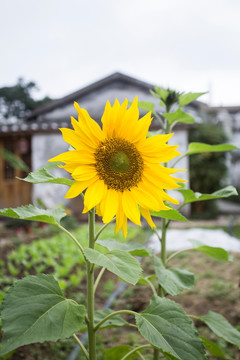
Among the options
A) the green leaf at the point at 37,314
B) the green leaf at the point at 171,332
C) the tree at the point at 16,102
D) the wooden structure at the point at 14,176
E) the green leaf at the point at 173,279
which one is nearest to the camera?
the green leaf at the point at 37,314

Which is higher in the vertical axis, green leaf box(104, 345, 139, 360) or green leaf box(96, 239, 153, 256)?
green leaf box(96, 239, 153, 256)

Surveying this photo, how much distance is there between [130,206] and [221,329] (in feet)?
2.63

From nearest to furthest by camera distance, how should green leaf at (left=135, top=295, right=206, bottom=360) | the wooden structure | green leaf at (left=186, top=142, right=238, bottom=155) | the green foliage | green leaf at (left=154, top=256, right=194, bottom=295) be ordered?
green leaf at (left=135, top=295, right=206, bottom=360), green leaf at (left=154, top=256, right=194, bottom=295), green leaf at (left=186, top=142, right=238, bottom=155), the wooden structure, the green foliage

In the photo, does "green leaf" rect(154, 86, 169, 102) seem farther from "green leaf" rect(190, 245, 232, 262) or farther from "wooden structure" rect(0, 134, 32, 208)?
"wooden structure" rect(0, 134, 32, 208)

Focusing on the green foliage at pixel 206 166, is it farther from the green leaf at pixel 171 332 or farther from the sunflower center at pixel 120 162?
the sunflower center at pixel 120 162

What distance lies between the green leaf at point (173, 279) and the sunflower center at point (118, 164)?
0.44 meters

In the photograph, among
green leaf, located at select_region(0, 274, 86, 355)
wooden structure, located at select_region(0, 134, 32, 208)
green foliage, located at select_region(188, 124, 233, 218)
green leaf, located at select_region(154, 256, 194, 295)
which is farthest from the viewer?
green foliage, located at select_region(188, 124, 233, 218)

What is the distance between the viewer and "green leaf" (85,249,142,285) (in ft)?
3.21

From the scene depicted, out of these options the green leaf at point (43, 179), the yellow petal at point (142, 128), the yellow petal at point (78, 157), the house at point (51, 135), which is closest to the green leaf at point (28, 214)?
the green leaf at point (43, 179)

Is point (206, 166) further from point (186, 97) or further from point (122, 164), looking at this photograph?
point (122, 164)

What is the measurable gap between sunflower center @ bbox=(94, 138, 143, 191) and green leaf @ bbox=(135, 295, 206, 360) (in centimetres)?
41

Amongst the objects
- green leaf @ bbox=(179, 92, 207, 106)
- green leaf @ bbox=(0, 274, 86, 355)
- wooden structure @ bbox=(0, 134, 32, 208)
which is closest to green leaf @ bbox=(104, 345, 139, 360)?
green leaf @ bbox=(0, 274, 86, 355)

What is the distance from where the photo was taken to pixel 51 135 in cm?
1075

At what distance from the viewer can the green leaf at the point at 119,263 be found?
0.98m
